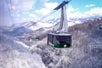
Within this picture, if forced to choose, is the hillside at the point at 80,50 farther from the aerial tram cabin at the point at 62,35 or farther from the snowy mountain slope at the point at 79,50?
the aerial tram cabin at the point at 62,35

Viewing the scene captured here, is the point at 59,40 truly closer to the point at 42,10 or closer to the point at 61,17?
the point at 61,17

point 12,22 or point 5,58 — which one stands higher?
point 12,22

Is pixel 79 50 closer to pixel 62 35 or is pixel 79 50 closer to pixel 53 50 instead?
pixel 53 50

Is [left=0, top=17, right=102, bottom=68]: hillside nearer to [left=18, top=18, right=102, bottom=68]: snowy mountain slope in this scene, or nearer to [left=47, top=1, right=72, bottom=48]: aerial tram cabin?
[left=18, top=18, right=102, bottom=68]: snowy mountain slope

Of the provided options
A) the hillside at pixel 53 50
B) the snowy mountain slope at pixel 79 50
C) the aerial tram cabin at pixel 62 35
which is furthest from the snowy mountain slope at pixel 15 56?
the aerial tram cabin at pixel 62 35

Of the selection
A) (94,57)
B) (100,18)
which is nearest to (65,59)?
(94,57)

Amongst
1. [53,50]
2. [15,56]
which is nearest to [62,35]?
[53,50]
